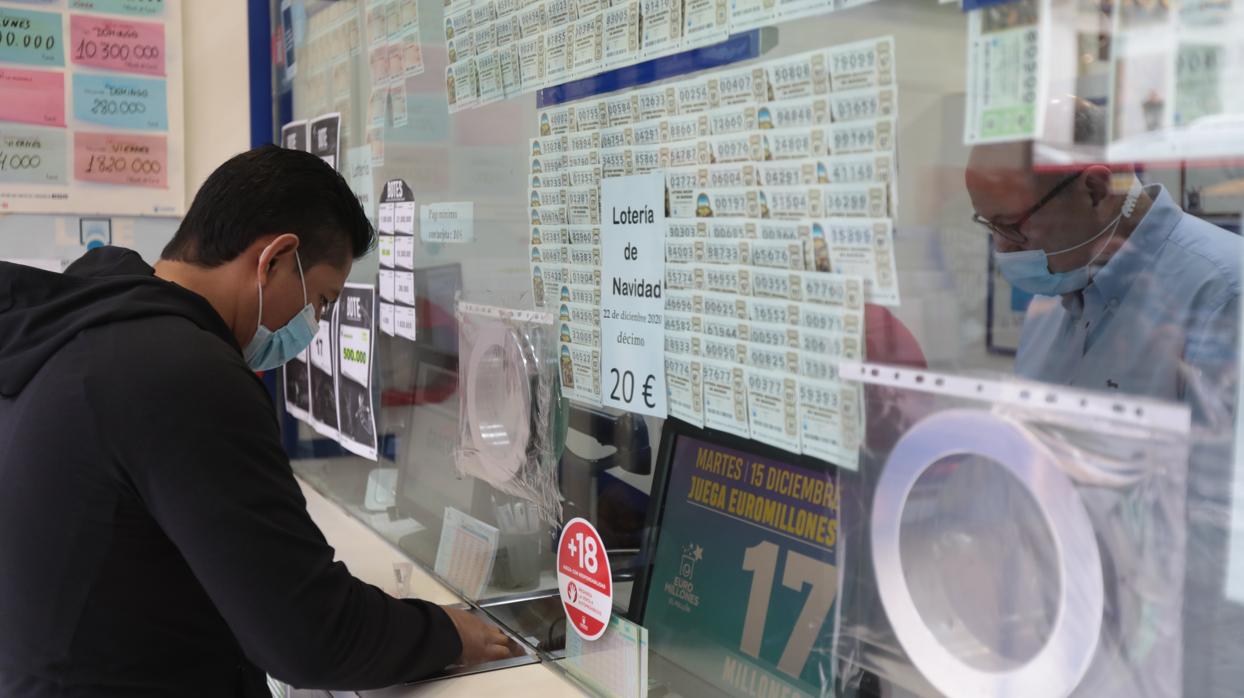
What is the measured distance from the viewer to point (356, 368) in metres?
2.28

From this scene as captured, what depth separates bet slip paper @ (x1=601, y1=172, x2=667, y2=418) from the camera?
129 centimetres

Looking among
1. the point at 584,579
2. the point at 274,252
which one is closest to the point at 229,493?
the point at 274,252

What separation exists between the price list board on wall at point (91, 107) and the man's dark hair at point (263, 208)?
156 centimetres

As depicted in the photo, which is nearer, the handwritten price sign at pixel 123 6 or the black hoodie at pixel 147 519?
the black hoodie at pixel 147 519

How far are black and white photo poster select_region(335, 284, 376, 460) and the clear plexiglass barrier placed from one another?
42 centimetres

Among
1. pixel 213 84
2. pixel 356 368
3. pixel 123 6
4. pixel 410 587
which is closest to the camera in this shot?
pixel 410 587

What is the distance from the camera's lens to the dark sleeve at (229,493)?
1182 mm

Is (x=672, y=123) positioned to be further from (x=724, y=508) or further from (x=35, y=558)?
(x=35, y=558)

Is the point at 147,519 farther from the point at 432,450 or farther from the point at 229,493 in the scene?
the point at 432,450

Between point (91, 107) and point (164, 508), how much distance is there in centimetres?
200

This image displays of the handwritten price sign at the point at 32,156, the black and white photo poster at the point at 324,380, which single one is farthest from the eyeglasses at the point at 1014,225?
the handwritten price sign at the point at 32,156

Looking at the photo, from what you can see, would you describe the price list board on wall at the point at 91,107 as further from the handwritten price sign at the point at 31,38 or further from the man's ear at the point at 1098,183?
the man's ear at the point at 1098,183

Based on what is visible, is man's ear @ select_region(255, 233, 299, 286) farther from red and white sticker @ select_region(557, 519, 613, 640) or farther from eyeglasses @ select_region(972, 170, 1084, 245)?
eyeglasses @ select_region(972, 170, 1084, 245)

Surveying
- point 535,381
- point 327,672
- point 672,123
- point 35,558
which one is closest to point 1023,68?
point 672,123
